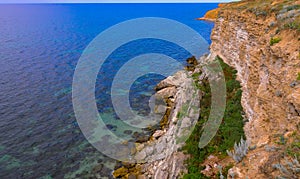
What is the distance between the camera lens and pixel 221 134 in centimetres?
2564

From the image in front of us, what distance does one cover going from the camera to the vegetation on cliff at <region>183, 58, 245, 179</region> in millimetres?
23422

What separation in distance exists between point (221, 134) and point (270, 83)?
9.19 m

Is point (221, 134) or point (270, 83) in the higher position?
point (270, 83)

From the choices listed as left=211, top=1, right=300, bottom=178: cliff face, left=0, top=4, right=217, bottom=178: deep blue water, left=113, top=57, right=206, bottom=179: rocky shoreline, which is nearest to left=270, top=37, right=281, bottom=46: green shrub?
left=211, top=1, right=300, bottom=178: cliff face

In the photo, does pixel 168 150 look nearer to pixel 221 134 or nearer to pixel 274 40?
pixel 221 134

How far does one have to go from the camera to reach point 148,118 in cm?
4116

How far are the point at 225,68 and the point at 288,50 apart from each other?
1942 cm

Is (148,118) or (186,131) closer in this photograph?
(186,131)

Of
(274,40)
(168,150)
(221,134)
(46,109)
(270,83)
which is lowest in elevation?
(221,134)

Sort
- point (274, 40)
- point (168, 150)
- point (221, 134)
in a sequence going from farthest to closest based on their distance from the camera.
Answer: point (168, 150) → point (221, 134) → point (274, 40)

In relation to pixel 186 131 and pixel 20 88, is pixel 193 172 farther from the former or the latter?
pixel 20 88

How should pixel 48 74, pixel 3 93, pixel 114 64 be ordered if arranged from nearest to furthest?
pixel 3 93 < pixel 48 74 < pixel 114 64

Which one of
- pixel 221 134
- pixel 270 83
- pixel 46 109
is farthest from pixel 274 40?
pixel 46 109

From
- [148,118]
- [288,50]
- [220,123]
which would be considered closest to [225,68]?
[220,123]
